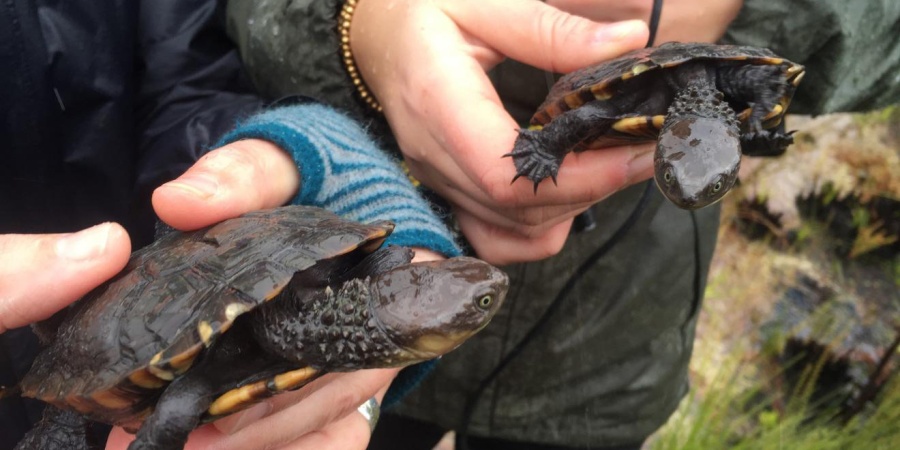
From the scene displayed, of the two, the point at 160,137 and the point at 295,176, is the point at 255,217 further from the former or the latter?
the point at 160,137

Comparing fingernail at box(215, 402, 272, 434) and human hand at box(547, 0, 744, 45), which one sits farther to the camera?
human hand at box(547, 0, 744, 45)

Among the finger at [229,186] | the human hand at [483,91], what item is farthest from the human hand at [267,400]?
the human hand at [483,91]

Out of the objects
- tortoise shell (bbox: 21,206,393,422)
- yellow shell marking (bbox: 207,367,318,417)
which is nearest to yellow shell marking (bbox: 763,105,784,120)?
tortoise shell (bbox: 21,206,393,422)

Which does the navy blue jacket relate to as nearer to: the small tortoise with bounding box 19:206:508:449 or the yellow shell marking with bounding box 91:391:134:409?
the small tortoise with bounding box 19:206:508:449

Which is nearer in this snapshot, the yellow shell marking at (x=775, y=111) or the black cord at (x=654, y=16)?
the yellow shell marking at (x=775, y=111)

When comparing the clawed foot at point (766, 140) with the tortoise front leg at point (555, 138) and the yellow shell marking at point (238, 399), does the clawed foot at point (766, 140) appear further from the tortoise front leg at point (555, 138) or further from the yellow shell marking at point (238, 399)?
the yellow shell marking at point (238, 399)
